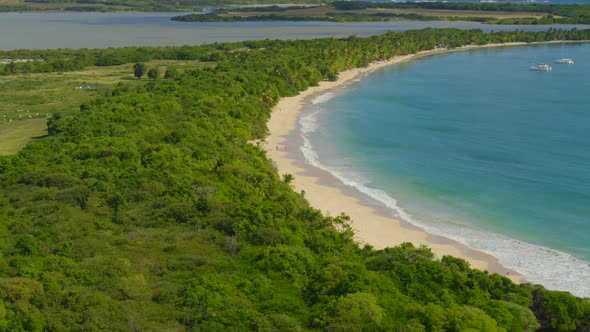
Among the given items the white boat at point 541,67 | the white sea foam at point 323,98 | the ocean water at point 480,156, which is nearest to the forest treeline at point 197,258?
the ocean water at point 480,156

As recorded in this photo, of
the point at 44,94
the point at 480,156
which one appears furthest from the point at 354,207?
the point at 44,94

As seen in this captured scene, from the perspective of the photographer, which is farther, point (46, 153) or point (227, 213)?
point (46, 153)

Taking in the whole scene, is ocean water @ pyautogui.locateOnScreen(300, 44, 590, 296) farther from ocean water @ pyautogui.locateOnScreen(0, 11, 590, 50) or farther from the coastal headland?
ocean water @ pyautogui.locateOnScreen(0, 11, 590, 50)

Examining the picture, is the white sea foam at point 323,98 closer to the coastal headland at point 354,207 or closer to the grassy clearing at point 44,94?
the coastal headland at point 354,207

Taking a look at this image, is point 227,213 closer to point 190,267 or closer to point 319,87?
point 190,267

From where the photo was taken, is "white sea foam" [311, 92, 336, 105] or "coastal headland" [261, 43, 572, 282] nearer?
"coastal headland" [261, 43, 572, 282]

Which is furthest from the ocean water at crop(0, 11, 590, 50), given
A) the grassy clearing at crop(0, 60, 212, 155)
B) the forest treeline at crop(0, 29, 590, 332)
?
the forest treeline at crop(0, 29, 590, 332)

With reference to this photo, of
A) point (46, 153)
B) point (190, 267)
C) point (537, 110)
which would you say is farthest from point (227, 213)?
point (537, 110)
